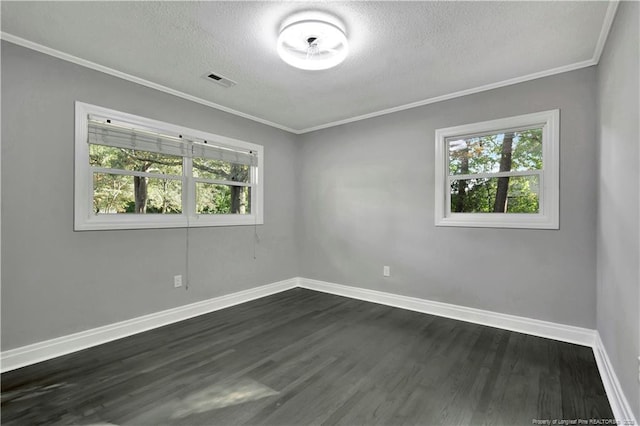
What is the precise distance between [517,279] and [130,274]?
12.8 feet

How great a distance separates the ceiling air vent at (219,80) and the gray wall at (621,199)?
2.98 meters

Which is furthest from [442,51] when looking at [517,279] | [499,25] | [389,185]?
[517,279]

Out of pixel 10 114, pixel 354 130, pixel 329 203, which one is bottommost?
pixel 329 203

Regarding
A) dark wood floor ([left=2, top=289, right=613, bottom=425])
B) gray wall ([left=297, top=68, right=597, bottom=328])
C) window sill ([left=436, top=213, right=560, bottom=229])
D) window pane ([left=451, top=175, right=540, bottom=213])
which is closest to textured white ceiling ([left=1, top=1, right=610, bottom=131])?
gray wall ([left=297, top=68, right=597, bottom=328])

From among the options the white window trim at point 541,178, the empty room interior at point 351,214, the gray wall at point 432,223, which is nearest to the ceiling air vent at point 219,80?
the empty room interior at point 351,214

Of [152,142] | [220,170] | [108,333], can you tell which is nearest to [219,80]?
[152,142]

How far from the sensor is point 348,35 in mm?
2232

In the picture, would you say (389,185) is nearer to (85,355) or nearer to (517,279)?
(517,279)

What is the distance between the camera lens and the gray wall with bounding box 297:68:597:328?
271 centimetres

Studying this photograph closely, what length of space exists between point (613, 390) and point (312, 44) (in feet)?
10.1

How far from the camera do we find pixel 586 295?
2686mm

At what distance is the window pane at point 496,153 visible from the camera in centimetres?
302

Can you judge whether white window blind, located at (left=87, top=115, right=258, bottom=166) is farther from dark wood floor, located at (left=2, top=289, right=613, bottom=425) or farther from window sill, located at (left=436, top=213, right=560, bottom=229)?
window sill, located at (left=436, top=213, right=560, bottom=229)

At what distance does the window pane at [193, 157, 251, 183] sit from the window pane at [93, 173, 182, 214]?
31cm
